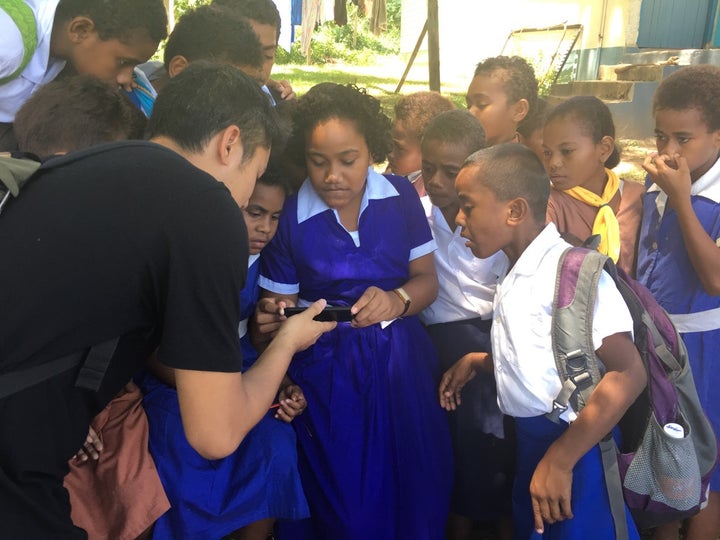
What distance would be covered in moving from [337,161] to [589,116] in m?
1.07

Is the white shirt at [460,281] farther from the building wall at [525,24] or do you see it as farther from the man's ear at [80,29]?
the building wall at [525,24]

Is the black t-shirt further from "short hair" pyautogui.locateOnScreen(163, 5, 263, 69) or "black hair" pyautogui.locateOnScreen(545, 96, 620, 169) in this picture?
"black hair" pyautogui.locateOnScreen(545, 96, 620, 169)

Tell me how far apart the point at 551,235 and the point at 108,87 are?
150 cm

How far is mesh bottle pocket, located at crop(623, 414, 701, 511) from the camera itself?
6.23ft

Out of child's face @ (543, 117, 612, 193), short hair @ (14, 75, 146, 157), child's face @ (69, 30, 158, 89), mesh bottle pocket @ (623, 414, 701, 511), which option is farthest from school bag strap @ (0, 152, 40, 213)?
child's face @ (543, 117, 612, 193)

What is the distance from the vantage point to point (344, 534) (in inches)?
89.7

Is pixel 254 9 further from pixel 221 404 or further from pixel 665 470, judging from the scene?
pixel 665 470

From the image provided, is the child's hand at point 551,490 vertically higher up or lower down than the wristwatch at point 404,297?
lower down

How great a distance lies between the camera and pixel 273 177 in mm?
2414

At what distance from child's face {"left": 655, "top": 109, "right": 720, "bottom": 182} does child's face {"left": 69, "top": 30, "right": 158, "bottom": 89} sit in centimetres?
201

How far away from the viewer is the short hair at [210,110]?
1641 millimetres

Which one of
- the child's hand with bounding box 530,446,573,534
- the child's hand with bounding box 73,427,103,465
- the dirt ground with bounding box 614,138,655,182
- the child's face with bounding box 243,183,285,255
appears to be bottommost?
the dirt ground with bounding box 614,138,655,182

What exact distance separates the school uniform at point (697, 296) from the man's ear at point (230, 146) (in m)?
1.72

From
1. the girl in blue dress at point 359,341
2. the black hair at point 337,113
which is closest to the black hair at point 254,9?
the black hair at point 337,113
